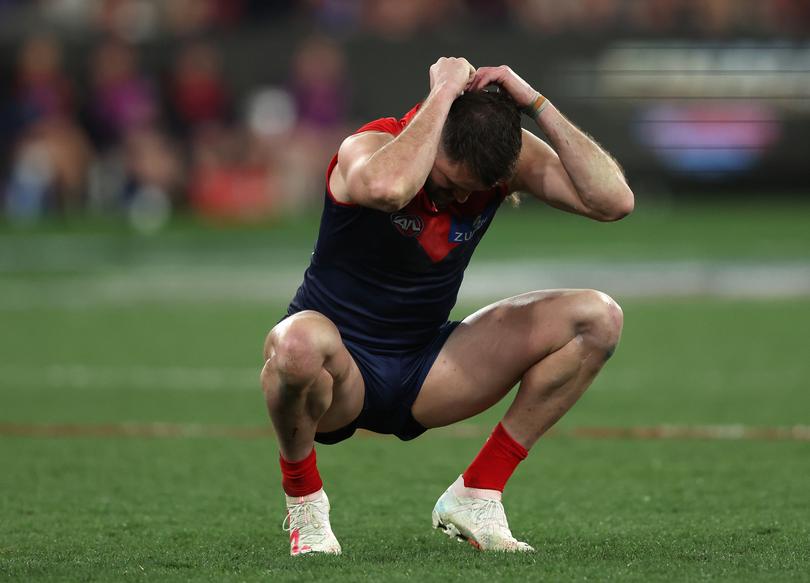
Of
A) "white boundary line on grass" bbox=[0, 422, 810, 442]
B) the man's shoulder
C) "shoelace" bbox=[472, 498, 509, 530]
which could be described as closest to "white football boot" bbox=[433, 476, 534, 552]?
"shoelace" bbox=[472, 498, 509, 530]

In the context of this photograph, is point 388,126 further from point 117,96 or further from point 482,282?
point 117,96

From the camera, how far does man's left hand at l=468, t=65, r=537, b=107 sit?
15.9 ft

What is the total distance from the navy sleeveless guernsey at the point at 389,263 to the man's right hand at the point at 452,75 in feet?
0.46

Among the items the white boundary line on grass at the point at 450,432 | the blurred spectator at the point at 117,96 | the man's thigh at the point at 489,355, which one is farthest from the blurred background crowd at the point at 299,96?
the man's thigh at the point at 489,355

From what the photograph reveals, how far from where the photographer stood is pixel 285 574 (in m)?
4.32

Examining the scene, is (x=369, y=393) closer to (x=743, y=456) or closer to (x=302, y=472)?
(x=302, y=472)

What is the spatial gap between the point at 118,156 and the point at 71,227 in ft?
5.03

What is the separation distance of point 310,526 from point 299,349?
61 centimetres

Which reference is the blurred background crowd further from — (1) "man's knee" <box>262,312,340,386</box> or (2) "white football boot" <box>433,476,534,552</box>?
(1) "man's knee" <box>262,312,340,386</box>

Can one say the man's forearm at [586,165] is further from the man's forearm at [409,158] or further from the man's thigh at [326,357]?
the man's thigh at [326,357]

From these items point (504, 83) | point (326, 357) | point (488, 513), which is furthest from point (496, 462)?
point (504, 83)

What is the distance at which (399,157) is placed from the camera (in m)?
4.50

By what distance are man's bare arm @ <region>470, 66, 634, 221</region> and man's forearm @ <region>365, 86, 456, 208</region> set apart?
0.32 m

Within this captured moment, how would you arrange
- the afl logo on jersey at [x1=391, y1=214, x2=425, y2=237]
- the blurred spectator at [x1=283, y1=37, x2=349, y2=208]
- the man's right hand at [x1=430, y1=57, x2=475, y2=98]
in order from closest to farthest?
the man's right hand at [x1=430, y1=57, x2=475, y2=98] < the afl logo on jersey at [x1=391, y1=214, x2=425, y2=237] < the blurred spectator at [x1=283, y1=37, x2=349, y2=208]
